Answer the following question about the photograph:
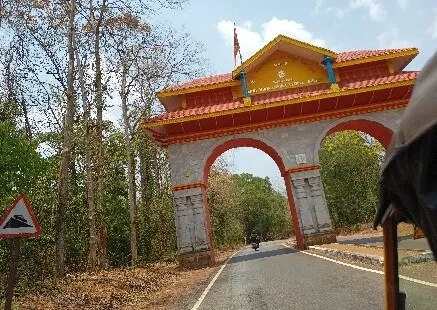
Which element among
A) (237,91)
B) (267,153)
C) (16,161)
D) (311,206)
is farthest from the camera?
(16,161)

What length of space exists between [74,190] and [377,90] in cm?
1993

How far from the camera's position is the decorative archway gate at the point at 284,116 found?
62.7 ft

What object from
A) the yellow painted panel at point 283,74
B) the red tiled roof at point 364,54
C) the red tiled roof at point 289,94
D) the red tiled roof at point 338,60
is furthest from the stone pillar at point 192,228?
the red tiled roof at point 364,54

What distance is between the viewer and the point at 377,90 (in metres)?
19.4

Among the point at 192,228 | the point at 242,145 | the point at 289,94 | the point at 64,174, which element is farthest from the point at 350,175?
the point at 64,174

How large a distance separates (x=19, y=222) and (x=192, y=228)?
12999 mm

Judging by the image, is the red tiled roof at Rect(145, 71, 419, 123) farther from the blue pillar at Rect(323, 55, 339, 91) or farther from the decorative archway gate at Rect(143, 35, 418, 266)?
the blue pillar at Rect(323, 55, 339, 91)

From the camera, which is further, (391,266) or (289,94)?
(289,94)

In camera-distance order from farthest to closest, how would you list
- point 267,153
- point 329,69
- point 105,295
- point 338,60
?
1. point 267,153
2. point 338,60
3. point 329,69
4. point 105,295

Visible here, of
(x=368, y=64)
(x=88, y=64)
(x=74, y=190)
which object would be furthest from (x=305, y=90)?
(x=74, y=190)

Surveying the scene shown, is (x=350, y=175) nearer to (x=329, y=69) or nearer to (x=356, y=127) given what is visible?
(x=356, y=127)

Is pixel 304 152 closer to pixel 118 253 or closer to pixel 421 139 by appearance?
pixel 118 253

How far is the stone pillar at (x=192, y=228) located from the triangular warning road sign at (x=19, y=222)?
12677 mm

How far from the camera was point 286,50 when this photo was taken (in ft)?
70.5
